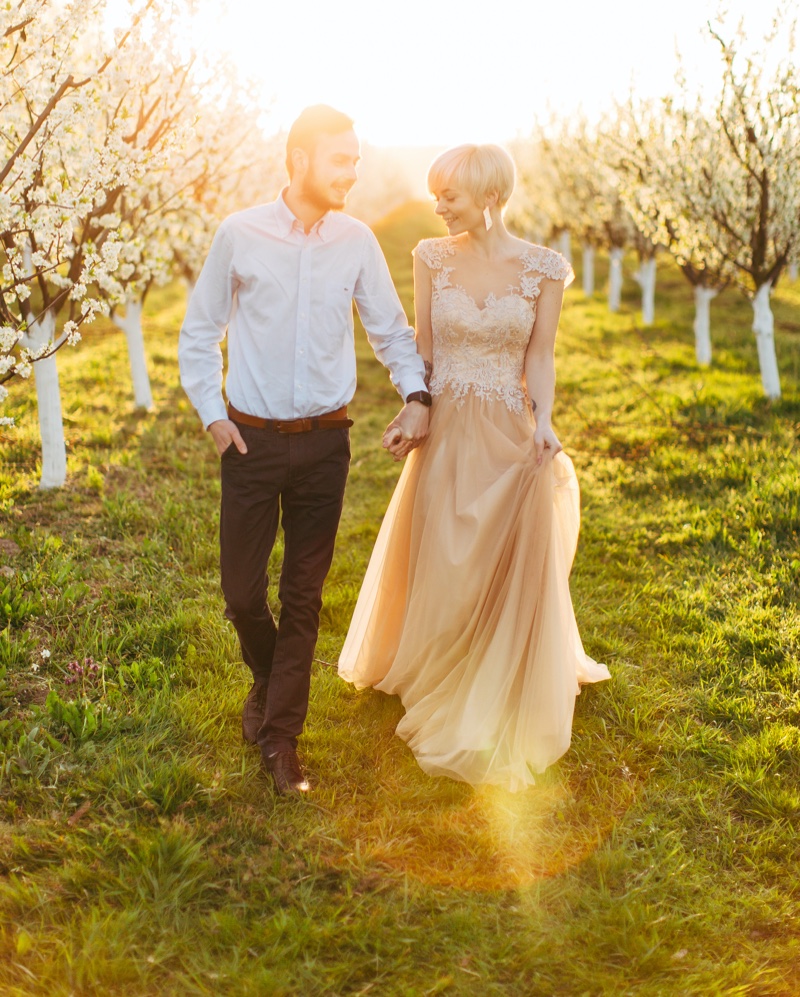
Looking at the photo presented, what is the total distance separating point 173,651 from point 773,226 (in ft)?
29.7

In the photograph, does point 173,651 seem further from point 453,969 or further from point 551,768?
point 453,969

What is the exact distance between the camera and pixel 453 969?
8.73ft

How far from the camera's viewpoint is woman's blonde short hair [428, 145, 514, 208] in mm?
3488

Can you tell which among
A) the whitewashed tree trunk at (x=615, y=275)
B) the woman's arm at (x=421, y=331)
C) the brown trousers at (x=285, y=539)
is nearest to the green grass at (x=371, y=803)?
the brown trousers at (x=285, y=539)

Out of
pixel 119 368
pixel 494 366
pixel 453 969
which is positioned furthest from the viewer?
pixel 119 368

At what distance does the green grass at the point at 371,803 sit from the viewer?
2.69 meters

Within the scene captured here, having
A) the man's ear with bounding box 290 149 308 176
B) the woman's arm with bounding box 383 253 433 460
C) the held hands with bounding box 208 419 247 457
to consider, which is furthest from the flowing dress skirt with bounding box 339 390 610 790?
the man's ear with bounding box 290 149 308 176

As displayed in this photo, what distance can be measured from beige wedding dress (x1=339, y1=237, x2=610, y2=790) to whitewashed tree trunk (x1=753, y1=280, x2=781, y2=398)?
7.02 metres

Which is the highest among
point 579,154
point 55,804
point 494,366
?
point 579,154

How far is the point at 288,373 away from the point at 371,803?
6.21ft

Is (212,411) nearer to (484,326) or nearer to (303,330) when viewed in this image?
(303,330)

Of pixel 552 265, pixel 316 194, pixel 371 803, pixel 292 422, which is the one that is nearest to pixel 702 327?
pixel 552 265

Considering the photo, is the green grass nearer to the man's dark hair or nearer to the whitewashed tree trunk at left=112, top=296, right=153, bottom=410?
the man's dark hair

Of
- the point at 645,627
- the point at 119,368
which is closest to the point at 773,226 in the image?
the point at 645,627
